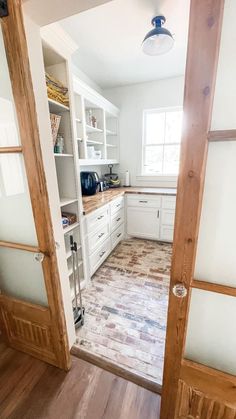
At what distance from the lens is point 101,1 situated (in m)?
0.86

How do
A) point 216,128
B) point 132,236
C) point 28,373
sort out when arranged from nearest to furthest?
point 216,128
point 28,373
point 132,236

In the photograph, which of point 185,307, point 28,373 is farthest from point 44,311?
point 185,307

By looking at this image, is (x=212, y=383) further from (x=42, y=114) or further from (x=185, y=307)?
(x=42, y=114)

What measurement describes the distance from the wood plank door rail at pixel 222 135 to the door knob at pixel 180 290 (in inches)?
23.1

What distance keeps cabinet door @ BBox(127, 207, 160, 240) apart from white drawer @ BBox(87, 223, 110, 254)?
2.45 feet

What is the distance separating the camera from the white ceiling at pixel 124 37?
1557 millimetres

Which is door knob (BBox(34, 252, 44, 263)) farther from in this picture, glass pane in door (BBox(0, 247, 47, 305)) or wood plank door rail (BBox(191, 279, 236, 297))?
wood plank door rail (BBox(191, 279, 236, 297))

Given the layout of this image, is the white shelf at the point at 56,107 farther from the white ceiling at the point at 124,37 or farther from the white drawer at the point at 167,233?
the white drawer at the point at 167,233

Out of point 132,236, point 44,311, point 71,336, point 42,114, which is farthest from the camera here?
point 132,236

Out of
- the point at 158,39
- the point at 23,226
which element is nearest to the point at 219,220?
the point at 23,226

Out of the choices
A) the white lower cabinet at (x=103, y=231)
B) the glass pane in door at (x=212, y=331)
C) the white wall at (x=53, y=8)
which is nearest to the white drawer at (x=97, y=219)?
the white lower cabinet at (x=103, y=231)

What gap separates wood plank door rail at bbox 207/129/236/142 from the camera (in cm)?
62

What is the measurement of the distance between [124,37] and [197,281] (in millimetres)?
2340

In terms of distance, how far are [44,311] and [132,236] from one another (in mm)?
2336
